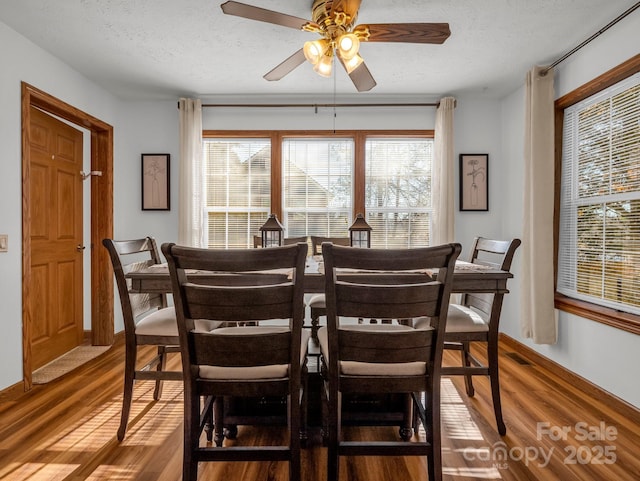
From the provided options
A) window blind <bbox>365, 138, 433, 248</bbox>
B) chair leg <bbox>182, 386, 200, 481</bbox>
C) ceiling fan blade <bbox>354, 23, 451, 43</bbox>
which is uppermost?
ceiling fan blade <bbox>354, 23, 451, 43</bbox>

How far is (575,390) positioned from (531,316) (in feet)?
1.94

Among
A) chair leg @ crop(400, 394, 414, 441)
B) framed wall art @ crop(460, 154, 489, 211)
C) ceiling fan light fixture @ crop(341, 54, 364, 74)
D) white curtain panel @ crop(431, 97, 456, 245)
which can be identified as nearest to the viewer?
chair leg @ crop(400, 394, 414, 441)

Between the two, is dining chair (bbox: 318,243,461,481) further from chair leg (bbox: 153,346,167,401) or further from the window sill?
the window sill

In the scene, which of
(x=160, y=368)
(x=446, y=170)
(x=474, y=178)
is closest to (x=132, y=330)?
(x=160, y=368)

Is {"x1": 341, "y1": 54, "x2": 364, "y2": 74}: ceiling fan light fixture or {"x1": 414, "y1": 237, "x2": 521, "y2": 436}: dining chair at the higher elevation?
{"x1": 341, "y1": 54, "x2": 364, "y2": 74}: ceiling fan light fixture

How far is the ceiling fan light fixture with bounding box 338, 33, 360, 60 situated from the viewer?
1.90m

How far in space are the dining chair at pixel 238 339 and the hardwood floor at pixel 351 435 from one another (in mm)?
408

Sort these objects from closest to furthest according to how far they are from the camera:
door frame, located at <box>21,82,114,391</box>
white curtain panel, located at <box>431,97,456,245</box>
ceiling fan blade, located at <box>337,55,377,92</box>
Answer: ceiling fan blade, located at <box>337,55,377,92</box>
door frame, located at <box>21,82,114,391</box>
white curtain panel, located at <box>431,97,456,245</box>

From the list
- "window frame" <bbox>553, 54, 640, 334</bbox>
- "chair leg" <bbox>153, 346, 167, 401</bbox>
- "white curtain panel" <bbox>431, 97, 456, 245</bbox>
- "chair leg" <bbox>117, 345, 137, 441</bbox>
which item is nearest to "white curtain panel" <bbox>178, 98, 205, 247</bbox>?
"chair leg" <bbox>153, 346, 167, 401</bbox>

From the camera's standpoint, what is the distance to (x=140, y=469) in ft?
5.71

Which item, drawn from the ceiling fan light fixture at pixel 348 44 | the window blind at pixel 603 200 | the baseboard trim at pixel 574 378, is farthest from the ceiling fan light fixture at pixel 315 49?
the baseboard trim at pixel 574 378

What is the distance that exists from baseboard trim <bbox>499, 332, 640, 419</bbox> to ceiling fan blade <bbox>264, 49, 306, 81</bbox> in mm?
2860

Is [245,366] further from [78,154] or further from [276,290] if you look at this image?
[78,154]

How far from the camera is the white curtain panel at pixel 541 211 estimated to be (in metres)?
2.96
